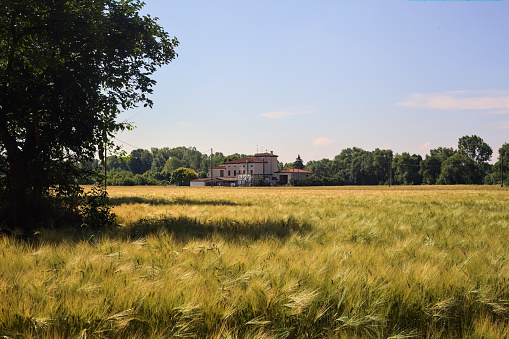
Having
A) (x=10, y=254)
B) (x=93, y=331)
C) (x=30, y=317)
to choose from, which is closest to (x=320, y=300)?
(x=93, y=331)

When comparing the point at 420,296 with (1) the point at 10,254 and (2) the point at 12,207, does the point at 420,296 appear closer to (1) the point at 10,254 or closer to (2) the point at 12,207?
(1) the point at 10,254

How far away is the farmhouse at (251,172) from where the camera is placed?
429ft

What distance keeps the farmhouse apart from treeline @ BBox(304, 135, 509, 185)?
1364 cm

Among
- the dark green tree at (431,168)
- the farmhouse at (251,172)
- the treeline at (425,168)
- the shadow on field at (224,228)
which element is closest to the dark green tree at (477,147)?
the treeline at (425,168)

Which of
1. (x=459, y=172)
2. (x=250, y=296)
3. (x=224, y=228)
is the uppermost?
(x=459, y=172)

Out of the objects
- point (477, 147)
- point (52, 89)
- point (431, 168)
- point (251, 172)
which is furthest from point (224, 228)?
point (477, 147)

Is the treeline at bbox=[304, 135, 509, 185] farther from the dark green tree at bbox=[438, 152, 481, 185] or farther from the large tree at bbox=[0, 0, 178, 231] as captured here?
the large tree at bbox=[0, 0, 178, 231]

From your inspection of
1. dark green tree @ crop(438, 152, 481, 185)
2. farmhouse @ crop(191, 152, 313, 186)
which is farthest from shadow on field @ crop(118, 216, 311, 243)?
A: dark green tree @ crop(438, 152, 481, 185)

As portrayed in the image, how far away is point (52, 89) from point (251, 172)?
421 ft

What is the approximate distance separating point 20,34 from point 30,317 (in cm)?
915

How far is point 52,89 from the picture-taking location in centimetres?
1047

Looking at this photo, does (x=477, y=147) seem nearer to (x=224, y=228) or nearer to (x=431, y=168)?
(x=431, y=168)

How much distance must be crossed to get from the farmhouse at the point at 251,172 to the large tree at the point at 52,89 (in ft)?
374

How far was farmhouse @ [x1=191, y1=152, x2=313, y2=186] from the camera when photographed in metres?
131
